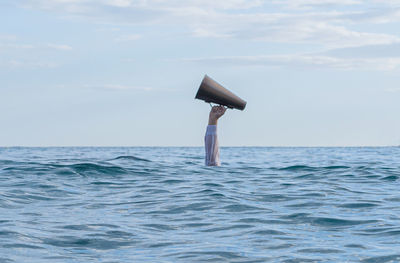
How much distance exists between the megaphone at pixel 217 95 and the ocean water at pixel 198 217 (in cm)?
189

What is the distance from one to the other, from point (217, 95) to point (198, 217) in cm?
521

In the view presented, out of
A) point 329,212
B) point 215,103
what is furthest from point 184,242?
point 215,103

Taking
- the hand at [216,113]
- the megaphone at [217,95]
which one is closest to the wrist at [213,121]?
the hand at [216,113]

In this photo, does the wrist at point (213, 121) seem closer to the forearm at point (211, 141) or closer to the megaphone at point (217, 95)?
the forearm at point (211, 141)

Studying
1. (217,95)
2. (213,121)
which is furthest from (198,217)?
(213,121)

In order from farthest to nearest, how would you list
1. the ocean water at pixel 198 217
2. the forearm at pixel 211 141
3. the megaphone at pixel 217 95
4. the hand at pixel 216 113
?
the forearm at pixel 211 141, the hand at pixel 216 113, the megaphone at pixel 217 95, the ocean water at pixel 198 217

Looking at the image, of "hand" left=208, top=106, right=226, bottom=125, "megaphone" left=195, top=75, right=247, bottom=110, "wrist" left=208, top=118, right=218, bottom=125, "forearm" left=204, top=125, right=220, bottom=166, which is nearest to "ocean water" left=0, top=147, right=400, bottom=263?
"forearm" left=204, top=125, right=220, bottom=166

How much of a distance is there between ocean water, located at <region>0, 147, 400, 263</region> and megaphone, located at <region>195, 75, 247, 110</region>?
1.89m

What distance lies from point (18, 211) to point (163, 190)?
369 centimetres

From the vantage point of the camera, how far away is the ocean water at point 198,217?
7051 mm

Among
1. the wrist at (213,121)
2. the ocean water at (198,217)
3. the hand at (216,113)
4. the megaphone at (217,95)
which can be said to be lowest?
the ocean water at (198,217)

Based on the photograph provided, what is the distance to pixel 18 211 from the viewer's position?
397 inches

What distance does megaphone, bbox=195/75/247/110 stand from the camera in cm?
1412

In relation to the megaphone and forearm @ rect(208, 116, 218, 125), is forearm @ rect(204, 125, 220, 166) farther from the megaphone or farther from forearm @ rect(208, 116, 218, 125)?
the megaphone
